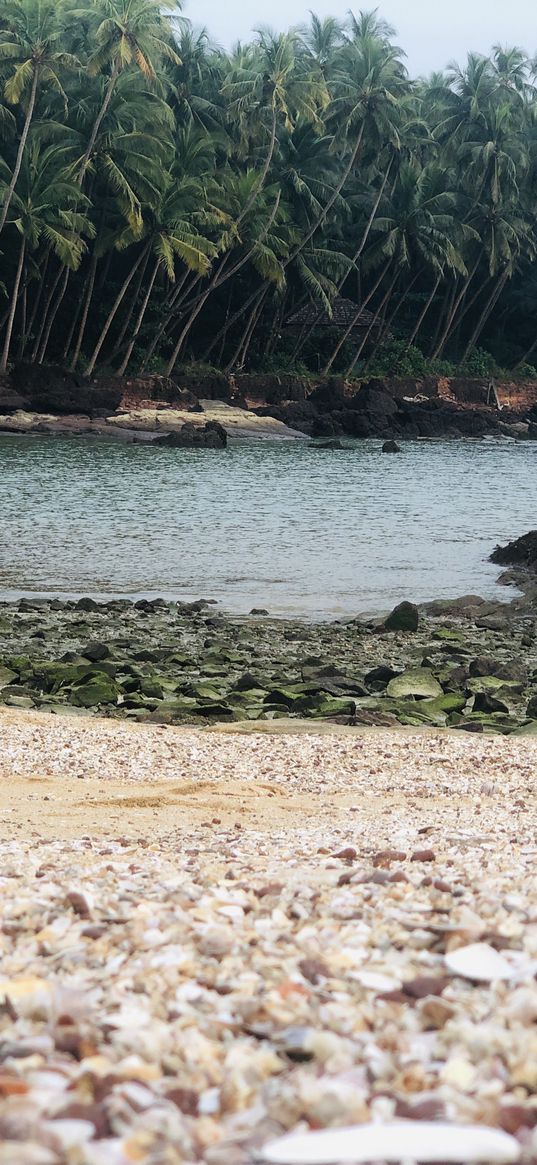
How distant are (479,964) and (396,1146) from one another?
0.71m

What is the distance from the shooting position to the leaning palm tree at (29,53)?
41219 millimetres

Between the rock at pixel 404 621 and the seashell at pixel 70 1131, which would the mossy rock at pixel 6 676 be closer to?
the rock at pixel 404 621

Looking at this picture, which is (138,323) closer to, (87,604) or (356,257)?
(356,257)

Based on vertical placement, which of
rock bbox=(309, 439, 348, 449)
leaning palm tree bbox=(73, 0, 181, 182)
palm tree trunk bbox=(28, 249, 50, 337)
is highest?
leaning palm tree bbox=(73, 0, 181, 182)

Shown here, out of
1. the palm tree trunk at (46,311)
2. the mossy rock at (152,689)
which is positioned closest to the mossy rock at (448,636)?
the mossy rock at (152,689)

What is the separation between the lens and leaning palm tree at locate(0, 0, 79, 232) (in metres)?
41.2

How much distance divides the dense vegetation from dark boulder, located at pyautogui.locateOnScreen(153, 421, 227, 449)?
27.6ft

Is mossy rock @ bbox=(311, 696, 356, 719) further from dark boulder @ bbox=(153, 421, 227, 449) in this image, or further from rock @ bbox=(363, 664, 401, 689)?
dark boulder @ bbox=(153, 421, 227, 449)

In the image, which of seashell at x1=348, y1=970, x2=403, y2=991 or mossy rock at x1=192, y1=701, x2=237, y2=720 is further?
mossy rock at x1=192, y1=701, x2=237, y2=720

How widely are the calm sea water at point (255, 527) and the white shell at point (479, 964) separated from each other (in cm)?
1047

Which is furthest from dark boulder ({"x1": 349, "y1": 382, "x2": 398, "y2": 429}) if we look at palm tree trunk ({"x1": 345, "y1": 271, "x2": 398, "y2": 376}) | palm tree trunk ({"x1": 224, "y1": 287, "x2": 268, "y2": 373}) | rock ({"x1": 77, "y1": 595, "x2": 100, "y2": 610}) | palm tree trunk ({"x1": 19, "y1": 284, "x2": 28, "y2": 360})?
rock ({"x1": 77, "y1": 595, "x2": 100, "y2": 610})

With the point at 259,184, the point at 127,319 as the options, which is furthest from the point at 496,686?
the point at 127,319

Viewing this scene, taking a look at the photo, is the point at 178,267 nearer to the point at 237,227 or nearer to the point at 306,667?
the point at 237,227

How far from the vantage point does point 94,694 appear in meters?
7.97
